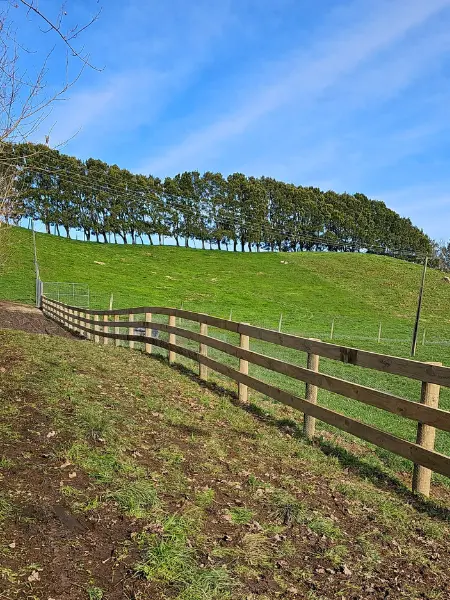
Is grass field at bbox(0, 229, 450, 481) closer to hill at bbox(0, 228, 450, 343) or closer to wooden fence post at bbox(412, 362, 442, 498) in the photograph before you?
hill at bbox(0, 228, 450, 343)

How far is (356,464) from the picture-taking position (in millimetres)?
5324

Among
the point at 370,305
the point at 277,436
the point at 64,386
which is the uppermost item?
the point at 64,386

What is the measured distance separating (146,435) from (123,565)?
7.57 ft

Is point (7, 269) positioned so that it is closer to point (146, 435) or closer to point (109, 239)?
point (109, 239)

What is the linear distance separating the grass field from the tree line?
755 centimetres

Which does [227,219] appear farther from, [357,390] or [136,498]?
[136,498]

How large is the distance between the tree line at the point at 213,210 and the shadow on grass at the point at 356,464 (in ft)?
201

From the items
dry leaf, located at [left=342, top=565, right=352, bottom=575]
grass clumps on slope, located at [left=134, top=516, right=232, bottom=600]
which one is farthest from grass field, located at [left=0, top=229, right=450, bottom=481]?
grass clumps on slope, located at [left=134, top=516, right=232, bottom=600]

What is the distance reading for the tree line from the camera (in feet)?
242

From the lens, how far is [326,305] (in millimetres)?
50094

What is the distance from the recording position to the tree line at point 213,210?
7375cm

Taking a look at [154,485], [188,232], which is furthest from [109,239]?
[154,485]

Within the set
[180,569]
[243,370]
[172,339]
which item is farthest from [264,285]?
[180,569]

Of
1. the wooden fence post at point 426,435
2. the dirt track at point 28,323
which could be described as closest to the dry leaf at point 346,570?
the wooden fence post at point 426,435
